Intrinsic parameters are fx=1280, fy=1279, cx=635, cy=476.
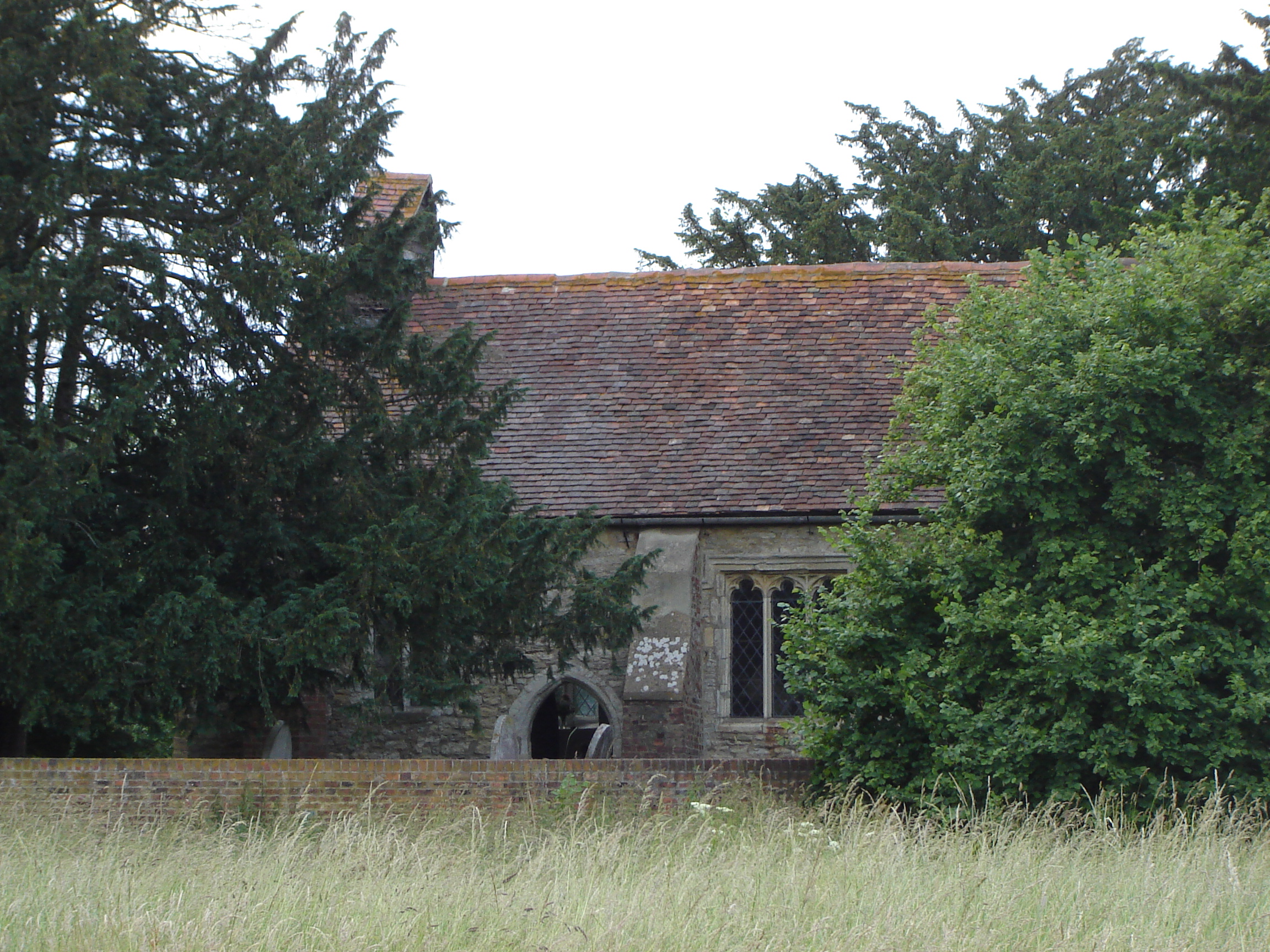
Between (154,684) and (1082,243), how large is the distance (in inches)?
337

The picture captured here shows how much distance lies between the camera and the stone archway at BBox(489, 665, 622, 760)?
604 inches

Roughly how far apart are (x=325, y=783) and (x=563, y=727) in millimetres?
10965

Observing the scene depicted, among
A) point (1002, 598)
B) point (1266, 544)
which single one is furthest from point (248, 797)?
point (1266, 544)

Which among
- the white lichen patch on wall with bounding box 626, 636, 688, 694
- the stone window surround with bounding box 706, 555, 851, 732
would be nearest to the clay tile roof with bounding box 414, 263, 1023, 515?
the stone window surround with bounding box 706, 555, 851, 732

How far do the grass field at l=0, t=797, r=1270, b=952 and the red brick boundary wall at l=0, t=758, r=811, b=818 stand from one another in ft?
2.17

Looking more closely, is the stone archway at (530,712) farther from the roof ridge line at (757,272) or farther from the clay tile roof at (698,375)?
the roof ridge line at (757,272)

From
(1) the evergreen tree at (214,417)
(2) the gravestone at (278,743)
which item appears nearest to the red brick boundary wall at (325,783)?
(1) the evergreen tree at (214,417)

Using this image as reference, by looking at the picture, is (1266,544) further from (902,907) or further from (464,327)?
(464,327)

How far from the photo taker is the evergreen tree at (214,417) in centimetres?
974

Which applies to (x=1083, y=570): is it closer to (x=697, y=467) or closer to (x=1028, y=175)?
(x=697, y=467)

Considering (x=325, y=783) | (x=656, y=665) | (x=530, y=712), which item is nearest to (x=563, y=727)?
(x=530, y=712)

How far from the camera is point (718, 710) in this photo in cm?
1507

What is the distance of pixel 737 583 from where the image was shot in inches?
605

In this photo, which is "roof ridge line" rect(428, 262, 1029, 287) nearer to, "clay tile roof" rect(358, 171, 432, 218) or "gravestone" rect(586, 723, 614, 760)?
"clay tile roof" rect(358, 171, 432, 218)
